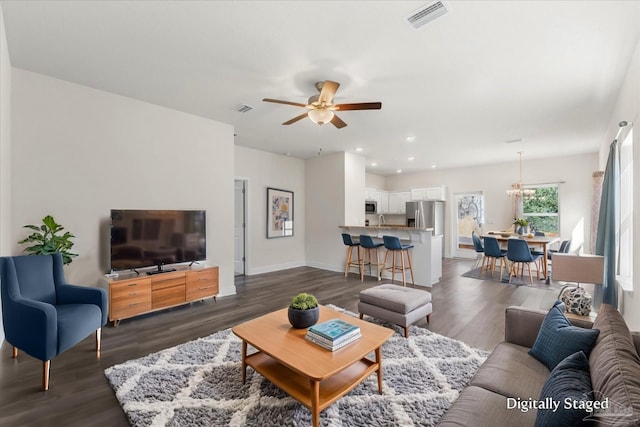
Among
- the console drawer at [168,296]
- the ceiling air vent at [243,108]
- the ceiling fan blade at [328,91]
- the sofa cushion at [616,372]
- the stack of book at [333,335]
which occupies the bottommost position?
the console drawer at [168,296]

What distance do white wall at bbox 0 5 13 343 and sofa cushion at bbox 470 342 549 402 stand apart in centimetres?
387

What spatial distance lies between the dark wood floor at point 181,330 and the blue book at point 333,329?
4.40 ft

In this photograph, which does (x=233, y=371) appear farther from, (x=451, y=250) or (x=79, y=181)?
(x=451, y=250)

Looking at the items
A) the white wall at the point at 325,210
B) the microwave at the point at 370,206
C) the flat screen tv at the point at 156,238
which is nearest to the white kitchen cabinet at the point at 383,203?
the microwave at the point at 370,206

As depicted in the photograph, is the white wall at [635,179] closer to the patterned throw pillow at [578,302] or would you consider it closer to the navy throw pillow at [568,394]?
the patterned throw pillow at [578,302]

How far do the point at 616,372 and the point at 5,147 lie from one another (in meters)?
4.42

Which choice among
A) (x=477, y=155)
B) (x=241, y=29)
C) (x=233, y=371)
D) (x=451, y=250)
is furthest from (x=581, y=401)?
(x=451, y=250)

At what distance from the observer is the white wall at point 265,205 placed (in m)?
6.09

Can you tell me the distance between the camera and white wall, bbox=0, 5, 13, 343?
241cm

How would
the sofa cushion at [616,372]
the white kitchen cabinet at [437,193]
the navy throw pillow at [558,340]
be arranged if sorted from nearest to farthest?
the sofa cushion at [616,372], the navy throw pillow at [558,340], the white kitchen cabinet at [437,193]

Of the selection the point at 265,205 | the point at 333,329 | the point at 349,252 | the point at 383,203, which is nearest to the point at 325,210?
the point at 349,252

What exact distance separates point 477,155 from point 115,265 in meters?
7.32

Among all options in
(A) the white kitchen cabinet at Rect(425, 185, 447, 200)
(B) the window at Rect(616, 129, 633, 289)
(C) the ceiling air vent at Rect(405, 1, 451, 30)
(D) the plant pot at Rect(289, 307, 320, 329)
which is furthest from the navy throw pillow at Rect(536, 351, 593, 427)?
(A) the white kitchen cabinet at Rect(425, 185, 447, 200)

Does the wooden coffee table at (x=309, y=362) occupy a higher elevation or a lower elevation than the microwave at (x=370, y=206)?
lower
